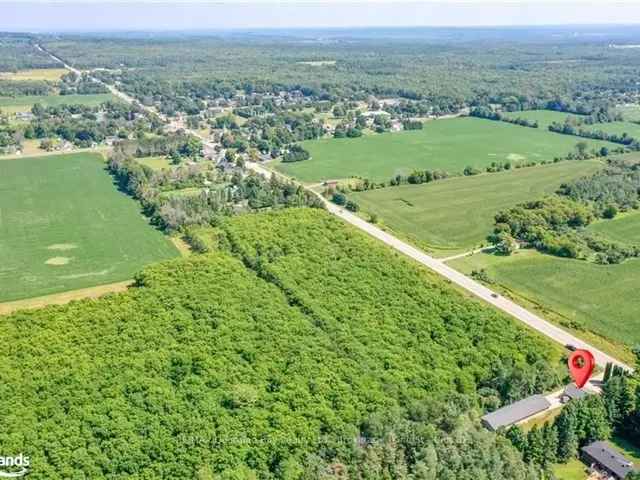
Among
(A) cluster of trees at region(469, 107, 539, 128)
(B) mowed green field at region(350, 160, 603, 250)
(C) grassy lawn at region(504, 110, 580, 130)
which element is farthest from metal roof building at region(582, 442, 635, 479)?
(C) grassy lawn at region(504, 110, 580, 130)

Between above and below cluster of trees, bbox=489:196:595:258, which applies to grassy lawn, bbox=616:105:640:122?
above

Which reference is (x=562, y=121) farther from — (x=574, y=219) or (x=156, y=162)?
(x=156, y=162)

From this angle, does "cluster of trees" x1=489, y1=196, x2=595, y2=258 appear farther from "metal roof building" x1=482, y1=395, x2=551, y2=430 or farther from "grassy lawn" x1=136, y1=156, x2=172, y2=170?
"grassy lawn" x1=136, y1=156, x2=172, y2=170

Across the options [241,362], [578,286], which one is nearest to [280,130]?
[578,286]

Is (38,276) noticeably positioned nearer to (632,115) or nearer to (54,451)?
(54,451)

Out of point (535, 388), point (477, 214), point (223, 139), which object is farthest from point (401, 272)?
point (223, 139)

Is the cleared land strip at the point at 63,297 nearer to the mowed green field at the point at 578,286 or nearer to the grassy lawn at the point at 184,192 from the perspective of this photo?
the grassy lawn at the point at 184,192
